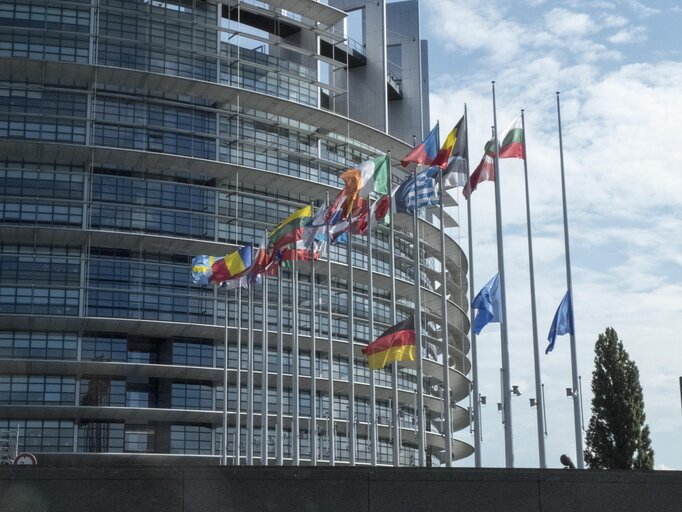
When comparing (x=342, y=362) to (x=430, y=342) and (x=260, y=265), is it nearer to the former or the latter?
(x=430, y=342)

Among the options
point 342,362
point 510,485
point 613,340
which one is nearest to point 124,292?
point 342,362

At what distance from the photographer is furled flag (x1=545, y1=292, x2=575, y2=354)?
48031 mm

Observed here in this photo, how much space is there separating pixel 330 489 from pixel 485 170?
24715 mm

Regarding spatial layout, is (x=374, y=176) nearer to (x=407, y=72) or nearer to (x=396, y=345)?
(x=396, y=345)

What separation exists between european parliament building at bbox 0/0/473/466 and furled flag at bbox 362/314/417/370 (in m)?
24.7

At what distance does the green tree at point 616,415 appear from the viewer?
73.6 m

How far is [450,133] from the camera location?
157 ft

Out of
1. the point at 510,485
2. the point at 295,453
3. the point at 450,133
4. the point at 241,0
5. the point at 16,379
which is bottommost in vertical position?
the point at 510,485

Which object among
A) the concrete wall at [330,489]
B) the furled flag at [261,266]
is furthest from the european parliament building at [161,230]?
the concrete wall at [330,489]

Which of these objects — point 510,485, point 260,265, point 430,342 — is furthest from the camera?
point 430,342

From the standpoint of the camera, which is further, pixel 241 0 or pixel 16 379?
pixel 241 0

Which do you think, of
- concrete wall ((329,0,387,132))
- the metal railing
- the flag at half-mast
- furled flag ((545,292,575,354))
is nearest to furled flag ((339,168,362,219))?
the flag at half-mast

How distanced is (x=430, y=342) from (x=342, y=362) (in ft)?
36.6

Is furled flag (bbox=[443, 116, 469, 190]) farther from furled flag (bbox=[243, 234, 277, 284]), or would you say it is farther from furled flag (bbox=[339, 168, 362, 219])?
furled flag (bbox=[243, 234, 277, 284])
